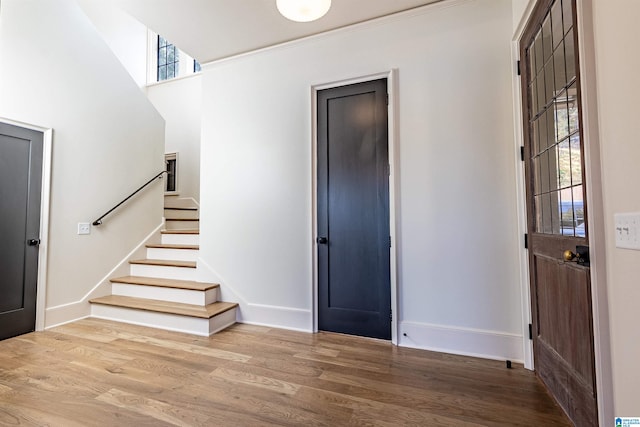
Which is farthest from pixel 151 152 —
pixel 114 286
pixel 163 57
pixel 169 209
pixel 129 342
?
pixel 163 57

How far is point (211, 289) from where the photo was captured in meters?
3.29

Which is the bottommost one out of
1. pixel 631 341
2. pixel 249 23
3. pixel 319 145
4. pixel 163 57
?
pixel 631 341

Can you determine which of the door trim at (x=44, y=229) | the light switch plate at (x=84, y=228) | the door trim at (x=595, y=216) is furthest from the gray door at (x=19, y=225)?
the door trim at (x=595, y=216)

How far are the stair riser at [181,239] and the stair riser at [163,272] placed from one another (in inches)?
20.2

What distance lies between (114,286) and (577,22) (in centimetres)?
465

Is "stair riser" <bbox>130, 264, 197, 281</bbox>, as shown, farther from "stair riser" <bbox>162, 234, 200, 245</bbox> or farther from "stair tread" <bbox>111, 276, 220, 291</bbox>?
"stair riser" <bbox>162, 234, 200, 245</bbox>

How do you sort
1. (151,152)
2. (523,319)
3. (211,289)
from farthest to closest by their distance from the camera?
1. (151,152)
2. (211,289)
3. (523,319)

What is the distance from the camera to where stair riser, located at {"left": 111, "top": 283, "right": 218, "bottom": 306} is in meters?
3.22

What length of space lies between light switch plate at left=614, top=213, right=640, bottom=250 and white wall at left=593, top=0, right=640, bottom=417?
0.02m

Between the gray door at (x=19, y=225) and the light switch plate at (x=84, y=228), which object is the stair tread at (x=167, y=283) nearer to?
the light switch plate at (x=84, y=228)

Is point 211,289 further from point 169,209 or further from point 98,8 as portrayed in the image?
point 98,8

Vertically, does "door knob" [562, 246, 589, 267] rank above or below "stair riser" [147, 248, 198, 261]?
above

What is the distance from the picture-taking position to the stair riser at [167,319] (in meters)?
2.91

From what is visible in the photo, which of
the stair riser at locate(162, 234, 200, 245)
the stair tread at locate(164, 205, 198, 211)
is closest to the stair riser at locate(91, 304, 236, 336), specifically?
the stair riser at locate(162, 234, 200, 245)
